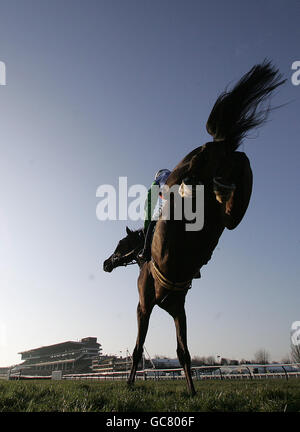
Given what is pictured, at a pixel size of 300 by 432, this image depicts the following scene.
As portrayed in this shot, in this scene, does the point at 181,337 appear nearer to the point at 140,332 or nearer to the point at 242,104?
the point at 140,332

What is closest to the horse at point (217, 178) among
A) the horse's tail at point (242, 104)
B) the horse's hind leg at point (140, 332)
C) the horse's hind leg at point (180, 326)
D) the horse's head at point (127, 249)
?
the horse's tail at point (242, 104)

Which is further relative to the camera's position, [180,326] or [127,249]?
[127,249]

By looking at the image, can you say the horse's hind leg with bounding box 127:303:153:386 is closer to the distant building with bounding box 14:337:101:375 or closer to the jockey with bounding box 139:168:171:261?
the jockey with bounding box 139:168:171:261

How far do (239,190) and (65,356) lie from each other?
116 metres

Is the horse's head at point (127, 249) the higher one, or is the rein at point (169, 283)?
the horse's head at point (127, 249)

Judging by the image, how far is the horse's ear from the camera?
3428mm

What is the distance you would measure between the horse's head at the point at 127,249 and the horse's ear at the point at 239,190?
11.1 feet

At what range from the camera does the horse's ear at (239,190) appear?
3.43 meters

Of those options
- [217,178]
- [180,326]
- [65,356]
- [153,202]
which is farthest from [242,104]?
[65,356]

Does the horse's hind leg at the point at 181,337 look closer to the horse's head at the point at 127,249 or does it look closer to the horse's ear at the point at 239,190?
the horse's head at the point at 127,249

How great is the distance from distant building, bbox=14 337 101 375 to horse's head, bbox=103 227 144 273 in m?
82.8

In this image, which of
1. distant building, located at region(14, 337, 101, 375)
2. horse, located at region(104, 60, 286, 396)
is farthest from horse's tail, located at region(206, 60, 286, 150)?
distant building, located at region(14, 337, 101, 375)

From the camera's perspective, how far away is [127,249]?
23.4 feet
